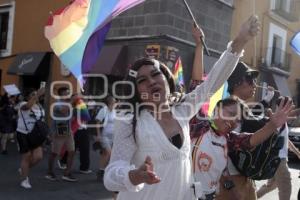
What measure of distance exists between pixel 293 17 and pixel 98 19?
1839 cm

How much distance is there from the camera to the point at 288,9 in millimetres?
21656

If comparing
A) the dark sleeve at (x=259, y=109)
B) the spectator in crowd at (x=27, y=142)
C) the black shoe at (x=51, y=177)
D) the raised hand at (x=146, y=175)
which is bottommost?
the black shoe at (x=51, y=177)

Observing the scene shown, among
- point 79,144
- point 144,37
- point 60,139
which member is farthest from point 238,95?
point 144,37

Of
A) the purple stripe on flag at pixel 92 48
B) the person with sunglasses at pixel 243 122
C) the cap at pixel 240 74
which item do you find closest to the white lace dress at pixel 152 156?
the person with sunglasses at pixel 243 122

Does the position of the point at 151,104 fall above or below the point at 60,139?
above

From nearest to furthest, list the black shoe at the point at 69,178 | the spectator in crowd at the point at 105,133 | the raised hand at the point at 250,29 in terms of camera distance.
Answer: the raised hand at the point at 250,29
the black shoe at the point at 69,178
the spectator in crowd at the point at 105,133

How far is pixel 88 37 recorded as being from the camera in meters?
4.78

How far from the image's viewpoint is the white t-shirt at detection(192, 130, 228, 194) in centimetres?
349

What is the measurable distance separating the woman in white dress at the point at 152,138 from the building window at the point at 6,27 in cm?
1685

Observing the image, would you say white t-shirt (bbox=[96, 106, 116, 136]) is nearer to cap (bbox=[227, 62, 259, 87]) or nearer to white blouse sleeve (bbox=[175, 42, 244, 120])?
cap (bbox=[227, 62, 259, 87])

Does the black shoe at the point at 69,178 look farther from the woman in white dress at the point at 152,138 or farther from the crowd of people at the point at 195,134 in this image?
the woman in white dress at the point at 152,138

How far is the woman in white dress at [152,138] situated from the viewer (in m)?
2.49

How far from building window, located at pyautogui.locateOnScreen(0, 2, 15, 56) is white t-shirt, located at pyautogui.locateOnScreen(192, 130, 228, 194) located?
16188 mm

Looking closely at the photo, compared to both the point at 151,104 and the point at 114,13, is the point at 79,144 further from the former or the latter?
the point at 151,104
